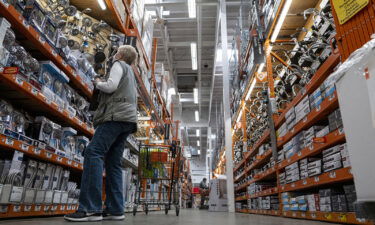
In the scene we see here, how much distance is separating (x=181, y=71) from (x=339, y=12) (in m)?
13.1

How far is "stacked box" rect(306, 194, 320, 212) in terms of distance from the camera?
2.79 m

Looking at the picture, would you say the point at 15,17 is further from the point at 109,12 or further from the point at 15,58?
the point at 109,12

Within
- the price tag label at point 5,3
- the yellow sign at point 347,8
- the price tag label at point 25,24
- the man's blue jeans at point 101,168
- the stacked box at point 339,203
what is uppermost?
the price tag label at point 25,24

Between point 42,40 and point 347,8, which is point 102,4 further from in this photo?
point 347,8

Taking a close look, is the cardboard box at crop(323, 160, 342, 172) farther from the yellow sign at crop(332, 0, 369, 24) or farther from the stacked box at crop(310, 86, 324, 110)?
the yellow sign at crop(332, 0, 369, 24)

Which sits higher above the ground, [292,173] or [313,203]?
[292,173]

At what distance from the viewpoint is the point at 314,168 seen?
288 centimetres

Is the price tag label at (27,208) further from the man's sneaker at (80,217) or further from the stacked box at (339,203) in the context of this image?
the stacked box at (339,203)

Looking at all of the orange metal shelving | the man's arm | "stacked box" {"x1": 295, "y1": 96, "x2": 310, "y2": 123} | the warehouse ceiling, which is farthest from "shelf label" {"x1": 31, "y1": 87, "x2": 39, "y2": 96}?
the warehouse ceiling

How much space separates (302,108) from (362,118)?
219 cm

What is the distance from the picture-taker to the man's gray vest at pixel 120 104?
89.8 inches

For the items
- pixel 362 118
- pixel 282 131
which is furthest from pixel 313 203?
pixel 362 118

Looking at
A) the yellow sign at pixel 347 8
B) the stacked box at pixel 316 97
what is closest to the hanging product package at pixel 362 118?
the yellow sign at pixel 347 8

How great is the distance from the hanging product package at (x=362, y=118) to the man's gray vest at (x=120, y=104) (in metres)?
1.67
